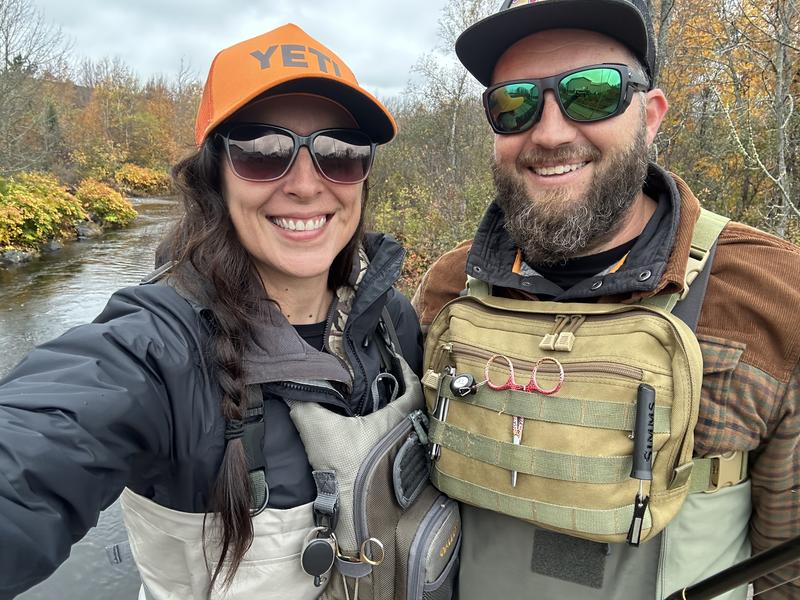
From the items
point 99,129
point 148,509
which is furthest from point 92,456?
point 99,129

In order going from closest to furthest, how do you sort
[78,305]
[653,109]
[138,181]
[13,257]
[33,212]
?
[653,109]
[78,305]
[13,257]
[33,212]
[138,181]

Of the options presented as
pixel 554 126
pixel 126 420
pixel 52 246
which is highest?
pixel 554 126

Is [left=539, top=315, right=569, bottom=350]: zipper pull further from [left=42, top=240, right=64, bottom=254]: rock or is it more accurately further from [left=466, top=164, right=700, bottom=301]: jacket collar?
[left=42, top=240, right=64, bottom=254]: rock

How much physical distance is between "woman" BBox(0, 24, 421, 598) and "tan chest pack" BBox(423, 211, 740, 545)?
0.31m

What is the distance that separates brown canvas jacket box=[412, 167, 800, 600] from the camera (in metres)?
1.34

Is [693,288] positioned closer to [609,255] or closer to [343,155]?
[609,255]

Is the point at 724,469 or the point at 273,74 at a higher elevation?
the point at 273,74

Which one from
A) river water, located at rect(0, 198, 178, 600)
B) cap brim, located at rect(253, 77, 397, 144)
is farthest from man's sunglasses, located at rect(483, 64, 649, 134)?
river water, located at rect(0, 198, 178, 600)

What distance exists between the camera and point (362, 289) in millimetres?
1790

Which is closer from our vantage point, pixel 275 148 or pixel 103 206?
pixel 275 148

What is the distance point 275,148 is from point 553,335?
3.20ft

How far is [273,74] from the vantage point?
1.40m

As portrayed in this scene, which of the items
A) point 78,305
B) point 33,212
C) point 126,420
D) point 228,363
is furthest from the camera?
point 33,212

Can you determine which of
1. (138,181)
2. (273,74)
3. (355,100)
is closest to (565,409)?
(355,100)
